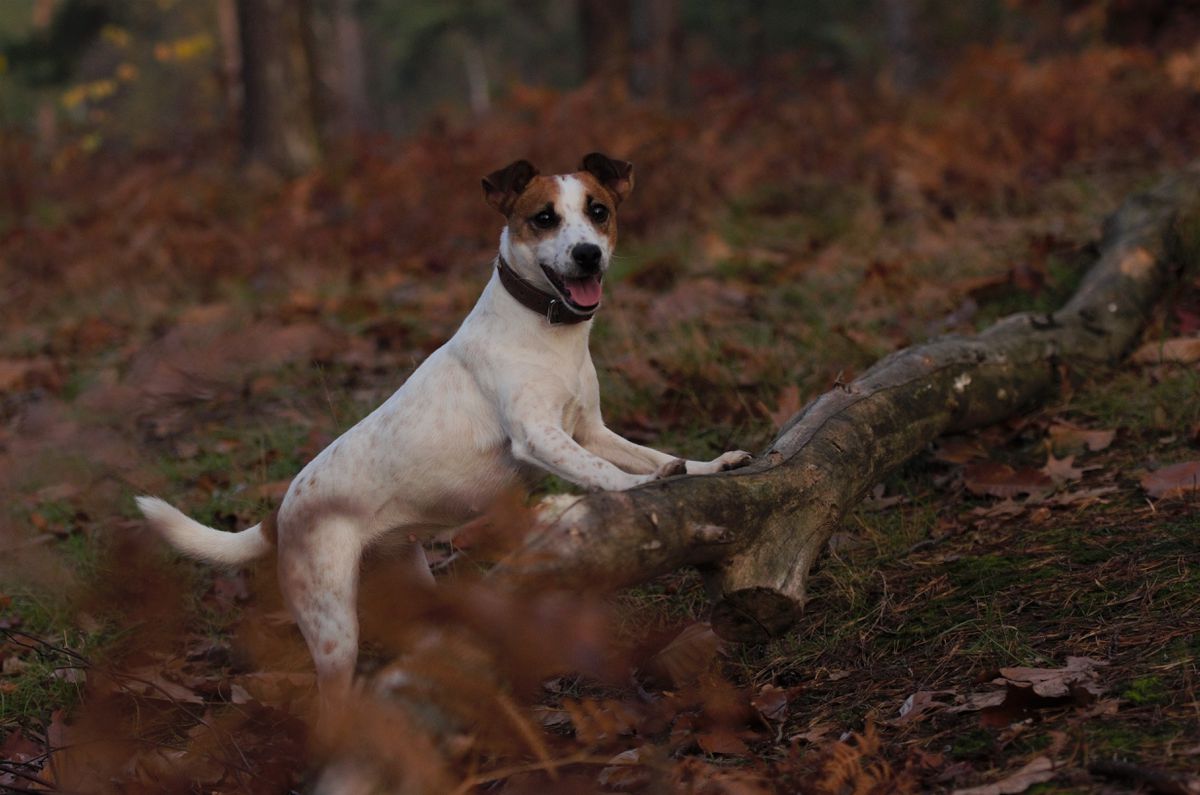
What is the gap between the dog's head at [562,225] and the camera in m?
3.75

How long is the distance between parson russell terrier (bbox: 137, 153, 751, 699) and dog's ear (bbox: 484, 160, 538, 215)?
1cm

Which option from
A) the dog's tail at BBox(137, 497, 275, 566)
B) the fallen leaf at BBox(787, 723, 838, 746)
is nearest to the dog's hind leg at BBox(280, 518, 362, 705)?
the dog's tail at BBox(137, 497, 275, 566)

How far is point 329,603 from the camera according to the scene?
368 cm

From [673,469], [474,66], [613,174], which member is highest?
[613,174]

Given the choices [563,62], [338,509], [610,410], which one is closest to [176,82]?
[563,62]

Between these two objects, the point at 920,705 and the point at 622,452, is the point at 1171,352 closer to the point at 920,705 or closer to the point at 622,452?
the point at 622,452

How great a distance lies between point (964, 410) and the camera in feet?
14.3

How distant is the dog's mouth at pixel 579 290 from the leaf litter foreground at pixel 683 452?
93 centimetres

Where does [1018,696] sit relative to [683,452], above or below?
above

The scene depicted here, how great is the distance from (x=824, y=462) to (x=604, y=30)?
12.2 m

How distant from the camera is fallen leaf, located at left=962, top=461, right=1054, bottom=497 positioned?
4.20 meters

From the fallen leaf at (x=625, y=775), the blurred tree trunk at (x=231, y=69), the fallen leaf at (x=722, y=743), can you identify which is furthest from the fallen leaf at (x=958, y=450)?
the blurred tree trunk at (x=231, y=69)

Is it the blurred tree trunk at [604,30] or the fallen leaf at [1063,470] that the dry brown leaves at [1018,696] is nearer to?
the fallen leaf at [1063,470]

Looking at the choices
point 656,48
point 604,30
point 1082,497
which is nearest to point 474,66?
point 604,30
